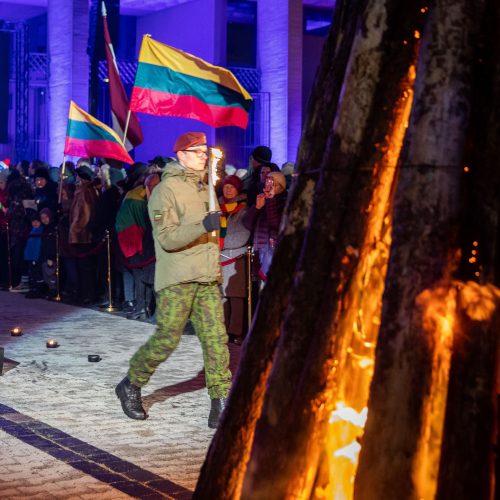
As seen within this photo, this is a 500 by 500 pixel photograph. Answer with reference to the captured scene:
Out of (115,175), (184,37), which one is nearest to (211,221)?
(115,175)

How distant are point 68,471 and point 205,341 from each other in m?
1.74

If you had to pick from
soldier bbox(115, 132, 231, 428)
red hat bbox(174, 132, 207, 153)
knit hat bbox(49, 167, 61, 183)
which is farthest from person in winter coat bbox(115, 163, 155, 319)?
red hat bbox(174, 132, 207, 153)

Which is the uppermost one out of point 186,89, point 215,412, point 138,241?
point 186,89

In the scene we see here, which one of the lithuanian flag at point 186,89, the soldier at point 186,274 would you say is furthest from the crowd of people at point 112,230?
the soldier at point 186,274

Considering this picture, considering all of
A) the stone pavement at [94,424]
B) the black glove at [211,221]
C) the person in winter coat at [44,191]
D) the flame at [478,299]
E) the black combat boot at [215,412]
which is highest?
the person in winter coat at [44,191]

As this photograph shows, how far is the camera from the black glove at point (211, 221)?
23.9 feet

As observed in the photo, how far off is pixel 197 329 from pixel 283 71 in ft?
65.2

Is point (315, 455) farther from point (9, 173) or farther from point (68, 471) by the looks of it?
point (9, 173)

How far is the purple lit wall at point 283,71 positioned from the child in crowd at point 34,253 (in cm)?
992

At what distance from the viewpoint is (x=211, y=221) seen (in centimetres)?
729

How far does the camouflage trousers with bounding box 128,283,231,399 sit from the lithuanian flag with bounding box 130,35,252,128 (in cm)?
337

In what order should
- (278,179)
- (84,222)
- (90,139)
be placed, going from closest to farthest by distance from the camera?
(278,179), (90,139), (84,222)

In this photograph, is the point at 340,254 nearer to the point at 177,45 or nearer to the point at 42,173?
the point at 42,173

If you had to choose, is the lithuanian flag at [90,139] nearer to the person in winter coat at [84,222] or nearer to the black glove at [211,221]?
the person in winter coat at [84,222]
